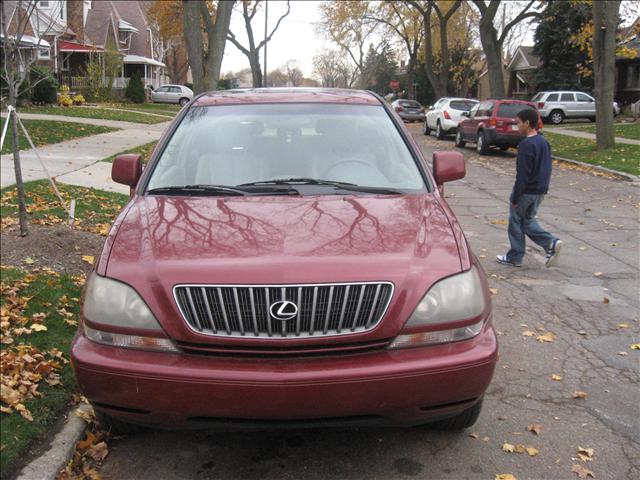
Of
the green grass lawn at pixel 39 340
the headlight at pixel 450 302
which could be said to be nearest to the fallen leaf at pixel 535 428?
the headlight at pixel 450 302

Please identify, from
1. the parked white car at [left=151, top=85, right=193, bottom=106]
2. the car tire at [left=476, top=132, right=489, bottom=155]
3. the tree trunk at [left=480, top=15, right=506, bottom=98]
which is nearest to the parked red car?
the car tire at [left=476, top=132, right=489, bottom=155]

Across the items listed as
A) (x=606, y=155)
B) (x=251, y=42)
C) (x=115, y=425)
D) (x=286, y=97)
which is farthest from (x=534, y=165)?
(x=251, y=42)

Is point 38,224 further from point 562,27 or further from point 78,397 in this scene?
point 562,27

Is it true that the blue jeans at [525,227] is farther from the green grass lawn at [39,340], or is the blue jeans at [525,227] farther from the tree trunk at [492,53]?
the tree trunk at [492,53]

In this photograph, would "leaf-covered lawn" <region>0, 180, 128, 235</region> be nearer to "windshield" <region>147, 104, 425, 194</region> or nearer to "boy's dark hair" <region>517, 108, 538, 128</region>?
"windshield" <region>147, 104, 425, 194</region>

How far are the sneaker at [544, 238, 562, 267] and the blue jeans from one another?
4cm

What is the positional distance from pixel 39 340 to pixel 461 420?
282 cm

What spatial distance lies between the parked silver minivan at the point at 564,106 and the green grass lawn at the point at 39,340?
32.8 metres

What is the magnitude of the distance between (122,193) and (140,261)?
7.56 m

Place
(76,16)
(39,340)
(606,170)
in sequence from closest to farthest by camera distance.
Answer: (39,340) < (606,170) < (76,16)

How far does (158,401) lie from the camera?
2.83 metres

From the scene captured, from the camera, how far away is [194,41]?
61.0ft

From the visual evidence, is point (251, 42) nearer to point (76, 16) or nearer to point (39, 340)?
point (76, 16)

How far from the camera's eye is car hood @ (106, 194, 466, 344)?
9.45 ft
